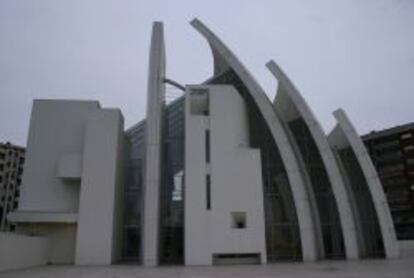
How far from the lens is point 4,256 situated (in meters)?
18.0

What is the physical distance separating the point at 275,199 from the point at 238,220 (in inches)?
122

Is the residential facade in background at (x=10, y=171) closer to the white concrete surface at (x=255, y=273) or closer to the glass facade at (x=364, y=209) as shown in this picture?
the white concrete surface at (x=255, y=273)

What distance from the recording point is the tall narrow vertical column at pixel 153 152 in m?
21.7

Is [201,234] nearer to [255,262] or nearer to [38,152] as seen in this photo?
[255,262]

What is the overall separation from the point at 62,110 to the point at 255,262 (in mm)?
16312

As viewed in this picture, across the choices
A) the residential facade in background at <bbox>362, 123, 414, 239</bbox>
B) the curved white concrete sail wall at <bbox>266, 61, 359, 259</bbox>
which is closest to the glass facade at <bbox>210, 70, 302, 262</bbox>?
the curved white concrete sail wall at <bbox>266, 61, 359, 259</bbox>

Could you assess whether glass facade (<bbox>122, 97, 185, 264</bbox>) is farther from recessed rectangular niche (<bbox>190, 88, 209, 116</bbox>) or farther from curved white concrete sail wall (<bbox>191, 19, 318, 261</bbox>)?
curved white concrete sail wall (<bbox>191, 19, 318, 261</bbox>)

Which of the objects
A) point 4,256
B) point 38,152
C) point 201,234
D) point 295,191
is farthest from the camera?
point 38,152

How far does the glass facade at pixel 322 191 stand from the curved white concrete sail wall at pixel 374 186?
269 cm

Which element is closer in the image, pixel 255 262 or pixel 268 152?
pixel 255 262

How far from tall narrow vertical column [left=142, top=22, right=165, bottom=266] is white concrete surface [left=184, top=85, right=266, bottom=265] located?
5.66 feet

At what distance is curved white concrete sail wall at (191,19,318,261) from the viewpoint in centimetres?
2373

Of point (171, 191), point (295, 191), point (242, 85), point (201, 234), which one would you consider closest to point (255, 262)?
point (201, 234)

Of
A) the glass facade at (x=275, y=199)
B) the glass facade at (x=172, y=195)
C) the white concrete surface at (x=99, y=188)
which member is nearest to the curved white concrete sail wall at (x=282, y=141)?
the glass facade at (x=275, y=199)
